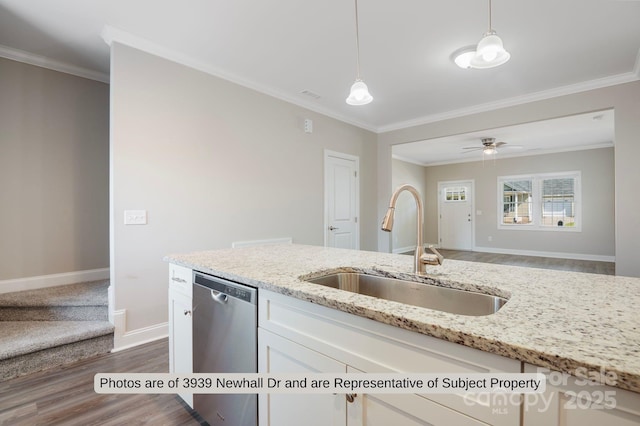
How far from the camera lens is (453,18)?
2.37 m

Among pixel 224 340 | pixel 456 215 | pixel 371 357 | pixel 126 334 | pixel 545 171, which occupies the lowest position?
pixel 126 334

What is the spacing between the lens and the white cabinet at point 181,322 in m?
1.65

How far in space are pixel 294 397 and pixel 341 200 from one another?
3767mm

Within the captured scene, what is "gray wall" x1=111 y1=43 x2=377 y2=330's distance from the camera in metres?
2.56

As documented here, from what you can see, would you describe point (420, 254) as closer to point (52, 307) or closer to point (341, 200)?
point (52, 307)

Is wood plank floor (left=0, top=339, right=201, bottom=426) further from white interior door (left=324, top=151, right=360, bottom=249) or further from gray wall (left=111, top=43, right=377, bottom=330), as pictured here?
white interior door (left=324, top=151, right=360, bottom=249)

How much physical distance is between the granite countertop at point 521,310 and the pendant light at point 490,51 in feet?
4.09

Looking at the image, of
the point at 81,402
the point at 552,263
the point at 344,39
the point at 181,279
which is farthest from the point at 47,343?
the point at 552,263

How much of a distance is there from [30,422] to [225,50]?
3116 mm

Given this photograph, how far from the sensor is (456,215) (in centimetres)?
863

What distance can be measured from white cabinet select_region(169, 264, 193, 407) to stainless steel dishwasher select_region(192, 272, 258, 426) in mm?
72

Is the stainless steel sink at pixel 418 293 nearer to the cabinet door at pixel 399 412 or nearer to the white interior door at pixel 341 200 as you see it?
the cabinet door at pixel 399 412

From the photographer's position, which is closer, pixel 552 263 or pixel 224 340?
pixel 224 340

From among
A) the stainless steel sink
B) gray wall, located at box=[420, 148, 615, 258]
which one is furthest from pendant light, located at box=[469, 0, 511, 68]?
gray wall, located at box=[420, 148, 615, 258]
